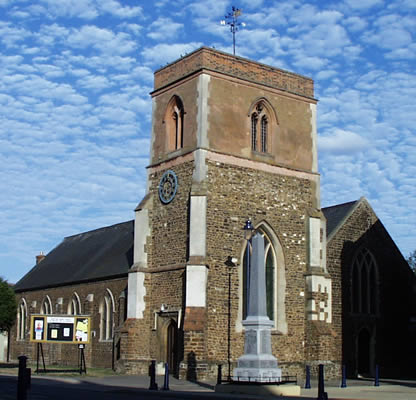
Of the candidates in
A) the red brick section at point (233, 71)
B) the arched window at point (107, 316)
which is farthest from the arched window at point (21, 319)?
the red brick section at point (233, 71)

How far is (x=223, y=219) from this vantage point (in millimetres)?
29875

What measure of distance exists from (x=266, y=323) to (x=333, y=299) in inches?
470

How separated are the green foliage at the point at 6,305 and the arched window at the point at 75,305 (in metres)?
3.69

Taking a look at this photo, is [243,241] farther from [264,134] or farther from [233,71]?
[233,71]

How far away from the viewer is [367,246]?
35312 mm

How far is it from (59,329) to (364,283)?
14827 mm

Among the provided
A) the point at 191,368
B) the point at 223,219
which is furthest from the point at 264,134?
the point at 191,368

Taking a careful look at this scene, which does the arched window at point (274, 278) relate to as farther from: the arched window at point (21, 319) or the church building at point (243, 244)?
the arched window at point (21, 319)

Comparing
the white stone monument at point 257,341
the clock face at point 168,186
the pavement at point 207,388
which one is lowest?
the pavement at point 207,388

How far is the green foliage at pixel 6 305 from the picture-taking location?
43.5 m

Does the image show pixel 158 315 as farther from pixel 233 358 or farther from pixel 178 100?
pixel 178 100

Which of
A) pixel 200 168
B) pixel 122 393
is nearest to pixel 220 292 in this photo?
pixel 200 168

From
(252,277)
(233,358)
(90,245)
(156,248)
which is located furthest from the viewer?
(90,245)

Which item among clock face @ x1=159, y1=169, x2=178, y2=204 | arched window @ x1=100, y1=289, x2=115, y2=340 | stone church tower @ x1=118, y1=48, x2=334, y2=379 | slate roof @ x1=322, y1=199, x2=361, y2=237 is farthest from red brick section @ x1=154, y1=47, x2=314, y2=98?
arched window @ x1=100, y1=289, x2=115, y2=340
